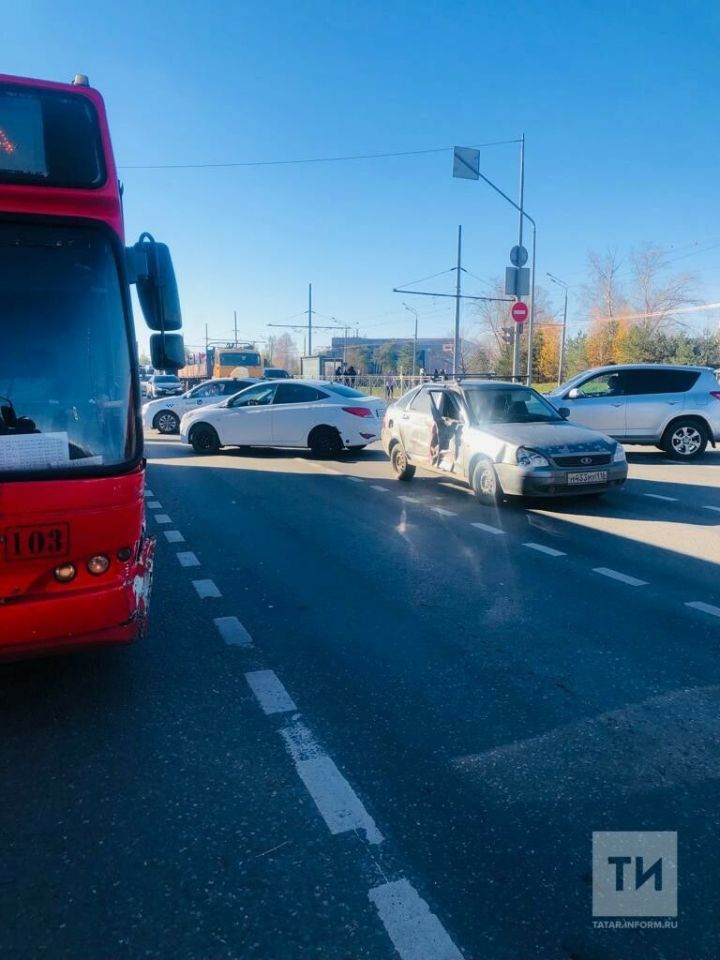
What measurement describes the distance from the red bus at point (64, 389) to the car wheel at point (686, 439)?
12.6 meters

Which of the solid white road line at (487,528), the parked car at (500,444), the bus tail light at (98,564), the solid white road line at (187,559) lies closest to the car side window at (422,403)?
the parked car at (500,444)

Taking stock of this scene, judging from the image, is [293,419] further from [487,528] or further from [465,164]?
[465,164]

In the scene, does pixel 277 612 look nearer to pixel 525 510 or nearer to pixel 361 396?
pixel 525 510

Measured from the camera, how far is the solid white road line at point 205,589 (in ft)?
18.4

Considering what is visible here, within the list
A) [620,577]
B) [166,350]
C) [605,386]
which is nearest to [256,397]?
[605,386]

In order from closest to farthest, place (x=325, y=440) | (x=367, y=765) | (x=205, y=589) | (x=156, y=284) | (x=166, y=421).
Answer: (x=367, y=765) → (x=156, y=284) → (x=205, y=589) → (x=325, y=440) → (x=166, y=421)

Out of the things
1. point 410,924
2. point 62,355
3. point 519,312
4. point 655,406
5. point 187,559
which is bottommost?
point 410,924

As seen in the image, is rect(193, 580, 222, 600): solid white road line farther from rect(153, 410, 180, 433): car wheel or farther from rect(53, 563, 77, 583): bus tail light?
rect(153, 410, 180, 433): car wheel

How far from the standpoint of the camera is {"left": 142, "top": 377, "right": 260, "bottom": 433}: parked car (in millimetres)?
21880

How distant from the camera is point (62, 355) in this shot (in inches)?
138

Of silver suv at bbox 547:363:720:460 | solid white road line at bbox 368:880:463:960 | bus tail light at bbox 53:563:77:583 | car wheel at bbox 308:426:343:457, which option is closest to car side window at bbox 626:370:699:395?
silver suv at bbox 547:363:720:460

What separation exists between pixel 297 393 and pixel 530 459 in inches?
296

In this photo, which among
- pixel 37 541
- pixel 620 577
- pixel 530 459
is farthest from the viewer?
pixel 530 459

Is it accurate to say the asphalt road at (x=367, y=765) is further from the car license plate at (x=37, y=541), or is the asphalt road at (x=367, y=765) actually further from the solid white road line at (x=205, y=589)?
the car license plate at (x=37, y=541)
